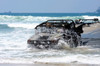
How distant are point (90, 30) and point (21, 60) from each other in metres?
9.62

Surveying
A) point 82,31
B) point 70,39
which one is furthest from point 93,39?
point 70,39

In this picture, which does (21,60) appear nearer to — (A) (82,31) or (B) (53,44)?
(B) (53,44)

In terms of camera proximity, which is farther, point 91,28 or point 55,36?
point 91,28

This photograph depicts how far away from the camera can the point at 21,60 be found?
499 inches

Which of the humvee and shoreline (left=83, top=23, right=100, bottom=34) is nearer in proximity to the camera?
the humvee

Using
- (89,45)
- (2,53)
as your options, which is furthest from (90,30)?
(2,53)

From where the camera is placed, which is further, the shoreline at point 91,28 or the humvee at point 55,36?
the shoreline at point 91,28

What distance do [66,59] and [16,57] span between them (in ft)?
7.28

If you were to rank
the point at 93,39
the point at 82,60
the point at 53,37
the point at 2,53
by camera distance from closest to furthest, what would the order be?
1. the point at 82,60
2. the point at 2,53
3. the point at 53,37
4. the point at 93,39

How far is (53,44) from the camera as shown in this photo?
15.5 m

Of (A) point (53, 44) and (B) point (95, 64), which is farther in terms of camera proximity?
(A) point (53, 44)

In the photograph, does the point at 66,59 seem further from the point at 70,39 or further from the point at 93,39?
the point at 93,39

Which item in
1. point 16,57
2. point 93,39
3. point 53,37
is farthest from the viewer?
point 93,39

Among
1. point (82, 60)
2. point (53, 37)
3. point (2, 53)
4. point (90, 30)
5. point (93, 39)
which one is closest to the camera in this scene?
point (82, 60)
